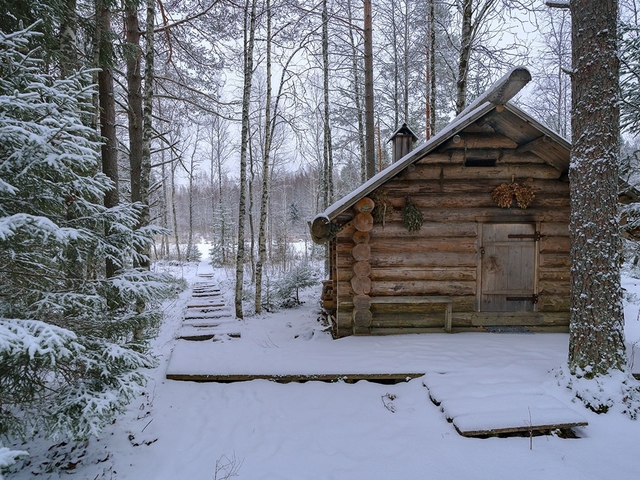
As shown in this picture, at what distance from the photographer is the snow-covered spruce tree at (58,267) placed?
271cm

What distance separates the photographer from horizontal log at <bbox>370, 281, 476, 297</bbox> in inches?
272

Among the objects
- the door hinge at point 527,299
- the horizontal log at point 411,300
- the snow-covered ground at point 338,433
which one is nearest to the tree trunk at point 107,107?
the snow-covered ground at point 338,433

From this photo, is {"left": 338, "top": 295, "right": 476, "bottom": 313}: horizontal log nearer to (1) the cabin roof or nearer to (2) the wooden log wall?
(2) the wooden log wall

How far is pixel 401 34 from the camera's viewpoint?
14609mm

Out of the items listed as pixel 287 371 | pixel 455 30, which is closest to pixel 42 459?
pixel 287 371

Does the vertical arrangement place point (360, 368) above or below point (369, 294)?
below

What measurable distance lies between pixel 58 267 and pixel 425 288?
19.3 ft

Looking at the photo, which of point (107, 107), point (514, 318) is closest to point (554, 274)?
Result: point (514, 318)

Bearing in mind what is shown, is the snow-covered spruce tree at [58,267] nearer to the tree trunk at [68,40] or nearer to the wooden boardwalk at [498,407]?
the tree trunk at [68,40]

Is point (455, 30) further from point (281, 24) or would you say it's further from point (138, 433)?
point (138, 433)

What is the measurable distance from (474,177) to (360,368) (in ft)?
14.2

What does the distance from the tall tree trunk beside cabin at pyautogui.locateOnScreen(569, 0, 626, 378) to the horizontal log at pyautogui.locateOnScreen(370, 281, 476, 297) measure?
2552 millimetres

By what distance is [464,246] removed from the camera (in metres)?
6.94

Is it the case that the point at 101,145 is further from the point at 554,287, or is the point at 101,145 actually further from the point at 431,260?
the point at 554,287
